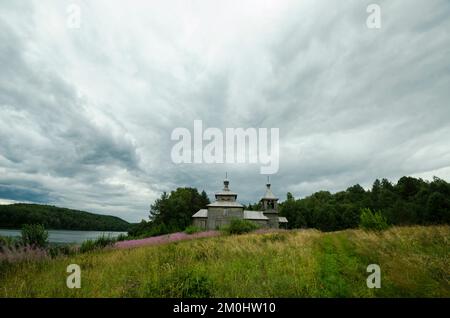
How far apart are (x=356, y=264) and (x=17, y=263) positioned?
11889 millimetres

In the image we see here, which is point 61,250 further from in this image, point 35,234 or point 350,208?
point 350,208

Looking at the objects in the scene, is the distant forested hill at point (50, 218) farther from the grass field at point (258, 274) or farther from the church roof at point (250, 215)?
the grass field at point (258, 274)

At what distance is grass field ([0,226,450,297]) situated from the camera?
5.17 metres

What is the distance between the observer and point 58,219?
99.8m

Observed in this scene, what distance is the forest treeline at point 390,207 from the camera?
46281 mm

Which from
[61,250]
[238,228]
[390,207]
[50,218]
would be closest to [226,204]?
[238,228]

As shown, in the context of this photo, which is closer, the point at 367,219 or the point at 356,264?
the point at 356,264

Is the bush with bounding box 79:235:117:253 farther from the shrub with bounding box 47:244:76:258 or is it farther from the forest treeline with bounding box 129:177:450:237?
the forest treeline with bounding box 129:177:450:237

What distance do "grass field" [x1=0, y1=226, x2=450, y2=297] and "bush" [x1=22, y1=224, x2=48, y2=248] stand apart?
272 centimetres

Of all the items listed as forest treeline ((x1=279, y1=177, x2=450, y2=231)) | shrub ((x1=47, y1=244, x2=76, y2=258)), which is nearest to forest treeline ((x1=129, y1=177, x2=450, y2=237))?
forest treeline ((x1=279, y1=177, x2=450, y2=231))

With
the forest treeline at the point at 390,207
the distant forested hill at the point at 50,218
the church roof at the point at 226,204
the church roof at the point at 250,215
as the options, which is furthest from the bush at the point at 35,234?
the distant forested hill at the point at 50,218

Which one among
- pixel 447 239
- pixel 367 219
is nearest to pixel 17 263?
pixel 447 239

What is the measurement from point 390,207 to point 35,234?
70856mm
